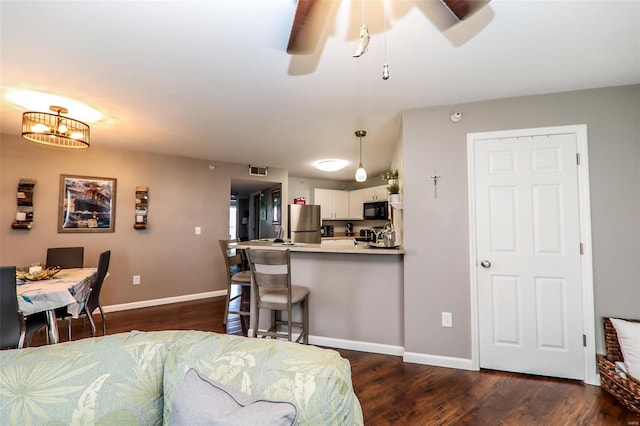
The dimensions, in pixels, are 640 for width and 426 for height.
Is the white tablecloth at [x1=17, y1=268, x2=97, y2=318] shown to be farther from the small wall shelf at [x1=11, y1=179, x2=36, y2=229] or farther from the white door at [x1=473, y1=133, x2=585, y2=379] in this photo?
the white door at [x1=473, y1=133, x2=585, y2=379]

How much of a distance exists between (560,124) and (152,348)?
3148mm

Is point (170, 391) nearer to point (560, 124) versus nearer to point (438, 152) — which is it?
point (438, 152)

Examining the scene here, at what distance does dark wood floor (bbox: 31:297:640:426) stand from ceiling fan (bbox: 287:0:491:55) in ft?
7.28

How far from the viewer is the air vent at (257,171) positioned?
5086mm

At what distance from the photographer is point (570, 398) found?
1.94 metres

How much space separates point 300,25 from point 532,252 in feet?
8.06

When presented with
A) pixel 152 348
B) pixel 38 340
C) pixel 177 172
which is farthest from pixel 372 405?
pixel 177 172

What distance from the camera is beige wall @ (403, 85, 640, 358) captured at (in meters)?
2.10

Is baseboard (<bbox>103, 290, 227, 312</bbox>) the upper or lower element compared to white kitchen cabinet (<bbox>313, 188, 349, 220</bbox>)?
lower

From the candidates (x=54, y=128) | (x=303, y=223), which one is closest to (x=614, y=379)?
(x=303, y=223)

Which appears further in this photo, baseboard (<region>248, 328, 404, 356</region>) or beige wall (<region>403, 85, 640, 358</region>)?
baseboard (<region>248, 328, 404, 356</region>)

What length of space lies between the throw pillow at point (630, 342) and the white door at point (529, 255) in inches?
8.6

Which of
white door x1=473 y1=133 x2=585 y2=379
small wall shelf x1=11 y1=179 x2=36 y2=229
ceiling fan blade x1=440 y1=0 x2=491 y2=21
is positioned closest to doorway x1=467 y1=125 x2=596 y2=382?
white door x1=473 y1=133 x2=585 y2=379

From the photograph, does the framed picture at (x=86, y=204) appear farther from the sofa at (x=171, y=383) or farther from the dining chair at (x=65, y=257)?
the sofa at (x=171, y=383)
